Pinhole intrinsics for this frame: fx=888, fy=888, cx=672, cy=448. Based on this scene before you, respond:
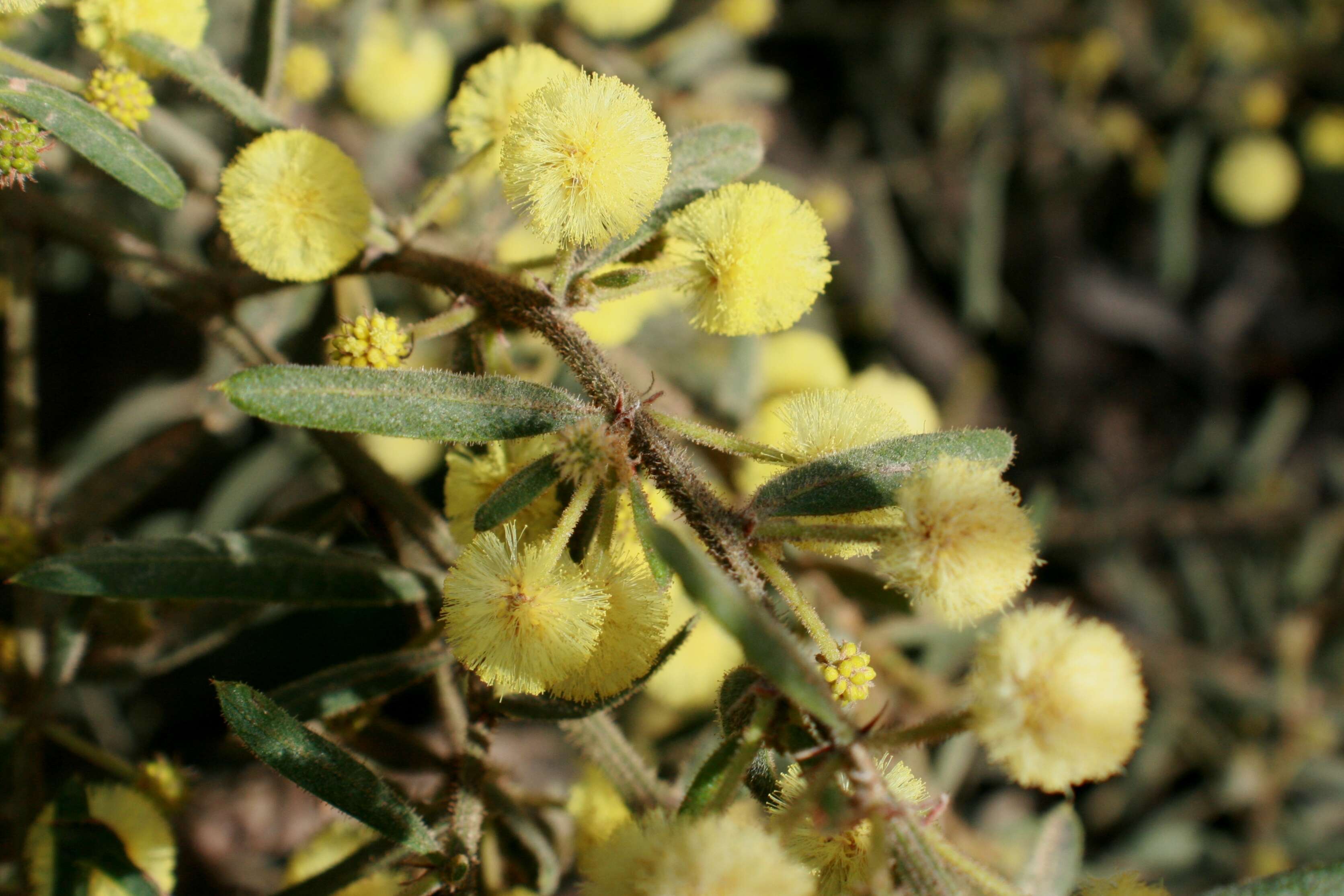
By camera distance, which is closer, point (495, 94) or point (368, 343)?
point (368, 343)

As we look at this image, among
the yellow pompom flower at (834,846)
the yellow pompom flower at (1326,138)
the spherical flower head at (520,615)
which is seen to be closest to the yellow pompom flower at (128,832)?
the spherical flower head at (520,615)

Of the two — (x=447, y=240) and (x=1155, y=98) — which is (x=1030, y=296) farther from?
(x=447, y=240)

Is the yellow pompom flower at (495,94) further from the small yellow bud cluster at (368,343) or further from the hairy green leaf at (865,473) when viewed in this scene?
the hairy green leaf at (865,473)

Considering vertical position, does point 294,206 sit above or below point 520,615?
above

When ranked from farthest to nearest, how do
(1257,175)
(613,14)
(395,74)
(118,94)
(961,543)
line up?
(1257,175), (395,74), (613,14), (118,94), (961,543)

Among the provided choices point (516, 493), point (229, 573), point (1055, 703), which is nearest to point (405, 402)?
point (516, 493)

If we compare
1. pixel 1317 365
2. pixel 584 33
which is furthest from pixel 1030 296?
pixel 584 33

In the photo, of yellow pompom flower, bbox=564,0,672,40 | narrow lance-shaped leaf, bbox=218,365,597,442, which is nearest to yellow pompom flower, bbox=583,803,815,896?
narrow lance-shaped leaf, bbox=218,365,597,442

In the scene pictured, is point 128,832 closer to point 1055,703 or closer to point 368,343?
point 368,343
